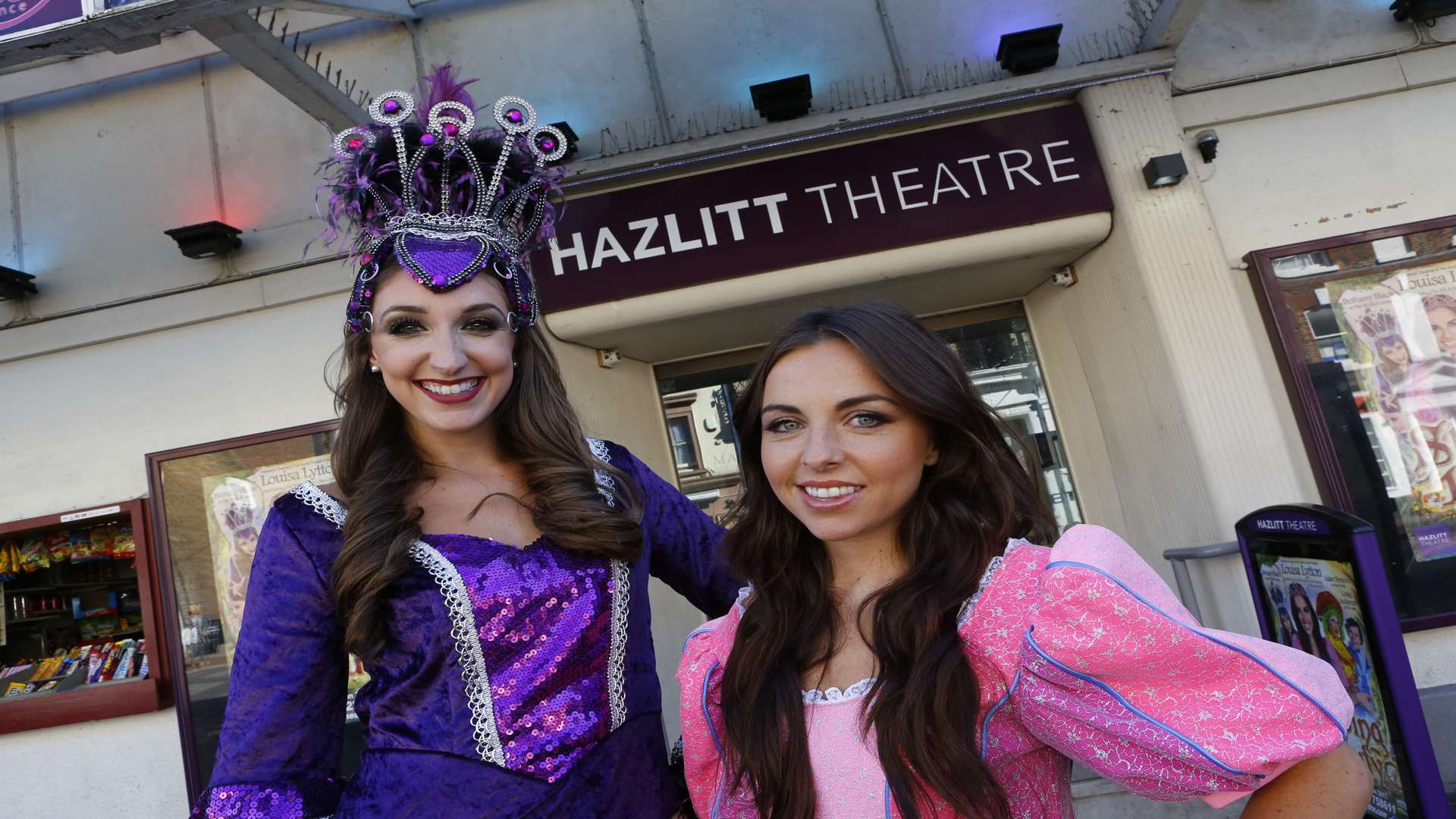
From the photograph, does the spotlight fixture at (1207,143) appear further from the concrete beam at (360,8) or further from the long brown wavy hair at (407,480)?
the concrete beam at (360,8)

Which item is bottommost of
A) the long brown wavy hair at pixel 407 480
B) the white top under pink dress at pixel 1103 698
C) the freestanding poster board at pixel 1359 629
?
the freestanding poster board at pixel 1359 629

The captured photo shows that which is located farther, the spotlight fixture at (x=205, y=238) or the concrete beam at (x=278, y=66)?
the spotlight fixture at (x=205, y=238)

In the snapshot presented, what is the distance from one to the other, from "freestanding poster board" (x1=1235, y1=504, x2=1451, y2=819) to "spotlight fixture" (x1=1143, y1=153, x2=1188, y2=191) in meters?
1.58

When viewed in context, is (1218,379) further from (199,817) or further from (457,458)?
(199,817)

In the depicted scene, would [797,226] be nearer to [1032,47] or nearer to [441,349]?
[1032,47]

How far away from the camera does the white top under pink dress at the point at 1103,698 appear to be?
0.91 m

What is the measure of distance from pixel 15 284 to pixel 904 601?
4800 millimetres

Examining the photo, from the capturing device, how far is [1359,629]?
7.59 feet

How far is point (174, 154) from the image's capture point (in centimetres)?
432

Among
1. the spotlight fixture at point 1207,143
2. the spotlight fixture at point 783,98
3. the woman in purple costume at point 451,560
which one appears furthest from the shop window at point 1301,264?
the woman in purple costume at point 451,560

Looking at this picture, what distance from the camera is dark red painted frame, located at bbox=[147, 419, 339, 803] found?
149 inches

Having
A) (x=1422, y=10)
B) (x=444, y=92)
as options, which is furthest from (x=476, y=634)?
(x=1422, y=10)

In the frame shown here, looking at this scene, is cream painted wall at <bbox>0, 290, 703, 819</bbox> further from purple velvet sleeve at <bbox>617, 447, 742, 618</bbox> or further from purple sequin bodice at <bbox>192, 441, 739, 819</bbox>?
purple sequin bodice at <bbox>192, 441, 739, 819</bbox>

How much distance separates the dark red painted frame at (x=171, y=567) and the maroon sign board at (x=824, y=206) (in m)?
1.44
